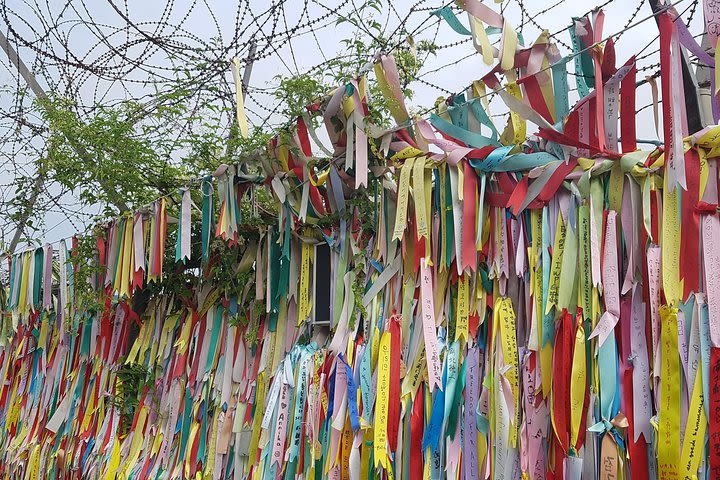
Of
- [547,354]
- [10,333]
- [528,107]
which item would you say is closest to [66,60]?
[10,333]

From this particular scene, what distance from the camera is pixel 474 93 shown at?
238 cm

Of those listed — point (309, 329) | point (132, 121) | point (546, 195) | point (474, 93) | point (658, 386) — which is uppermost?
point (132, 121)

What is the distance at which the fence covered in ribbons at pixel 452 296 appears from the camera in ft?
5.97

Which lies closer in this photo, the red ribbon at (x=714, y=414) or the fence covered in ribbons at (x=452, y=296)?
the red ribbon at (x=714, y=414)

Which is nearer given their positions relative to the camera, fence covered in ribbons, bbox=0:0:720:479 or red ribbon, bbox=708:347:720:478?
red ribbon, bbox=708:347:720:478

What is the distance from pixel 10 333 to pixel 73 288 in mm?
1313

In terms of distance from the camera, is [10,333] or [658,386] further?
[10,333]

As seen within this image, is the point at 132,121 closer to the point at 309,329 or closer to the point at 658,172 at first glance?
the point at 309,329

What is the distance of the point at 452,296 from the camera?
233 cm

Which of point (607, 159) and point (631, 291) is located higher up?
point (607, 159)

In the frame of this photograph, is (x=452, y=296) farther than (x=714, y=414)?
Yes

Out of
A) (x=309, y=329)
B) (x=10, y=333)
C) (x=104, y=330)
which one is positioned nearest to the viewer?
(x=309, y=329)

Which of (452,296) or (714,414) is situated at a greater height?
(452,296)

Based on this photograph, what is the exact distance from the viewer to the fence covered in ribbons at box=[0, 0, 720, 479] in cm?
182
